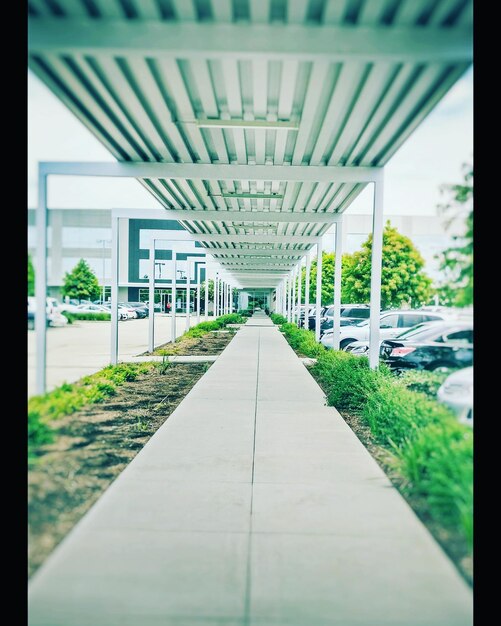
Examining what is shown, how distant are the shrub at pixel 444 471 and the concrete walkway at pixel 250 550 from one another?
235 mm

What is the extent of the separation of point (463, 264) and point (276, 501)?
2.72m

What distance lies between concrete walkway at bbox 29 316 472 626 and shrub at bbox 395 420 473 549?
0.23 metres

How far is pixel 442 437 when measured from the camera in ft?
15.0

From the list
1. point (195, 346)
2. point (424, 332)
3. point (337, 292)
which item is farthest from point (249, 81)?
point (195, 346)

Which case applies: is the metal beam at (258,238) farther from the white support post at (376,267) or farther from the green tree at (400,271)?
the green tree at (400,271)

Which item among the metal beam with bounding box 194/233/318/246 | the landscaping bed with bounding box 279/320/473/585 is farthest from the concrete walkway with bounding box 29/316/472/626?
the metal beam with bounding box 194/233/318/246

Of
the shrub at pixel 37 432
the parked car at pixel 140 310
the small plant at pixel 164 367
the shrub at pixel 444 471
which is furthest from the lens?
the parked car at pixel 140 310

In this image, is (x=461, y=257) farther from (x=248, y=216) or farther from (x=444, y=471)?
(x=248, y=216)

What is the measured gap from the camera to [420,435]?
202 inches

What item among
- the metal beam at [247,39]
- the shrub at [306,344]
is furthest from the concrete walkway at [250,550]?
the shrub at [306,344]

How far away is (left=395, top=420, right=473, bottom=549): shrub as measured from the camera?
3.88 metres

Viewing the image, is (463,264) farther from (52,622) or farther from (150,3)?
(52,622)

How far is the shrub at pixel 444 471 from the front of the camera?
3.88 m

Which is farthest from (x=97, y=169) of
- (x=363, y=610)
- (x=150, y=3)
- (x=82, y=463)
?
(x=363, y=610)
